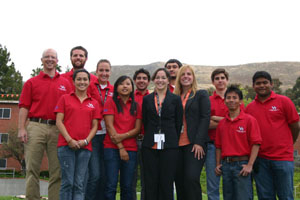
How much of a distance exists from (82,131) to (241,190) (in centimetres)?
251

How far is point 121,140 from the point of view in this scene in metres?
5.05

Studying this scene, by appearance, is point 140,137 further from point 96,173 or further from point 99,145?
point 96,173

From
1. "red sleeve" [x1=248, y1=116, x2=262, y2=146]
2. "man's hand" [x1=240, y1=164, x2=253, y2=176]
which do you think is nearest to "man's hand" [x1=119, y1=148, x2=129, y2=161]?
"man's hand" [x1=240, y1=164, x2=253, y2=176]

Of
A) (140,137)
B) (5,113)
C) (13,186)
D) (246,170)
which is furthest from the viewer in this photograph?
(5,113)

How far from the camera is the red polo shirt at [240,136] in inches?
185

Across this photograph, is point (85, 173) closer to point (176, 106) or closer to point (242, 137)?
point (176, 106)

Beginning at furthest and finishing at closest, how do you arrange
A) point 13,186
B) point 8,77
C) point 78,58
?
point 8,77 < point 13,186 < point 78,58

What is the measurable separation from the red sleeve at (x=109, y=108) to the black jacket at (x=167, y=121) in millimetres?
655

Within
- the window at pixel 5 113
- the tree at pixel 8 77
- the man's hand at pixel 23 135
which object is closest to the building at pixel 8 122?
the window at pixel 5 113

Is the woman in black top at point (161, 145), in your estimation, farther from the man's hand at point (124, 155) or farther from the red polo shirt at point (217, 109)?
the red polo shirt at point (217, 109)

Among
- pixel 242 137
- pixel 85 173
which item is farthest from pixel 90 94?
pixel 242 137

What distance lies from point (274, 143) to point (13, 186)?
27291mm

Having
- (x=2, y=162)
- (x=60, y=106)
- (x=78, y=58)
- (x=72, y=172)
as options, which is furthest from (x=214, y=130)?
(x=2, y=162)

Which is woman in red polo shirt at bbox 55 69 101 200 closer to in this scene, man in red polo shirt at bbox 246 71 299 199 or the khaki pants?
the khaki pants
